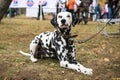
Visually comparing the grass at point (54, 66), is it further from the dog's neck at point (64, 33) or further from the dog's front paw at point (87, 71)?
the dog's neck at point (64, 33)

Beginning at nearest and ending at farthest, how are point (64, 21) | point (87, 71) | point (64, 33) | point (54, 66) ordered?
point (87, 71) < point (64, 21) < point (64, 33) < point (54, 66)

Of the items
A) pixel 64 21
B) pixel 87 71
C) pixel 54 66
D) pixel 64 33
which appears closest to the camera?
pixel 87 71

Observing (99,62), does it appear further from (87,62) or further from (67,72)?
(67,72)

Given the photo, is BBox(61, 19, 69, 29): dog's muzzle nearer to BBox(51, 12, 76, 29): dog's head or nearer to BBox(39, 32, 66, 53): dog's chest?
BBox(51, 12, 76, 29): dog's head

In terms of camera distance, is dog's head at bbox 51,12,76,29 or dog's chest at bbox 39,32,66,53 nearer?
dog's head at bbox 51,12,76,29

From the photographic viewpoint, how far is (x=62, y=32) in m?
7.52

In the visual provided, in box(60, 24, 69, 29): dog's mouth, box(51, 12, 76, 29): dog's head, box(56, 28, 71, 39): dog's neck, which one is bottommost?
box(56, 28, 71, 39): dog's neck

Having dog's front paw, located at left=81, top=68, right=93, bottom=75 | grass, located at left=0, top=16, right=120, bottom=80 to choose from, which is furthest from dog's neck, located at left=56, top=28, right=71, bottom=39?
dog's front paw, located at left=81, top=68, right=93, bottom=75

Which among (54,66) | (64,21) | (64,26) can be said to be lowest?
(54,66)

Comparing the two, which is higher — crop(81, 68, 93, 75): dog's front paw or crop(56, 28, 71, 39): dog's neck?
crop(56, 28, 71, 39): dog's neck

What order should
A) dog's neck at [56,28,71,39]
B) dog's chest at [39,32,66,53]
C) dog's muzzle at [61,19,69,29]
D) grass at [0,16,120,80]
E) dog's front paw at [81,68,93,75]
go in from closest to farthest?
grass at [0,16,120,80]
dog's front paw at [81,68,93,75]
dog's muzzle at [61,19,69,29]
dog's neck at [56,28,71,39]
dog's chest at [39,32,66,53]

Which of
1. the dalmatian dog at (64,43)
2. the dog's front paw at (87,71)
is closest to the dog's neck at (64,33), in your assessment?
the dalmatian dog at (64,43)

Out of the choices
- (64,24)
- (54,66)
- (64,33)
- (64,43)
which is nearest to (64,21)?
(64,24)

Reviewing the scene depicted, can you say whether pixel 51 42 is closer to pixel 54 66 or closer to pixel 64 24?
pixel 54 66
